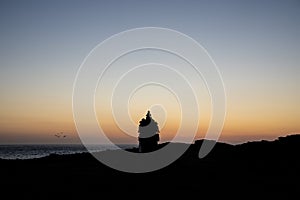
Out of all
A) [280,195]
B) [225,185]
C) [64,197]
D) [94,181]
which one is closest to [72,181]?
[94,181]

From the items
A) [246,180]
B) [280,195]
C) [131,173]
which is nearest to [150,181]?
[131,173]

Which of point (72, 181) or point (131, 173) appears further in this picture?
point (131, 173)

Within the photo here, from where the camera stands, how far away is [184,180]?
79.0 ft

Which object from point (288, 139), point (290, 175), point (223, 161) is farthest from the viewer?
point (288, 139)

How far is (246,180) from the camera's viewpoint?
22562mm

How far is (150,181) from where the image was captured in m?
24.0

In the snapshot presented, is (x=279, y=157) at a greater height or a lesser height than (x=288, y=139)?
lesser


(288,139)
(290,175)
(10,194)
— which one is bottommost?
(10,194)

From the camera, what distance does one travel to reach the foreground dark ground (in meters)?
20.1

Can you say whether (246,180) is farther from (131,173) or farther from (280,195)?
(131,173)

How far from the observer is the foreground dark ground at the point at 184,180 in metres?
20.1

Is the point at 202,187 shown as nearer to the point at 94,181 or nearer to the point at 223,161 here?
the point at 94,181

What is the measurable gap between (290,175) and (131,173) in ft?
40.0

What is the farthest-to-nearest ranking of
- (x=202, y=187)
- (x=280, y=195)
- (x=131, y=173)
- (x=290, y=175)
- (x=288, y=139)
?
(x=288, y=139)
(x=131, y=173)
(x=290, y=175)
(x=202, y=187)
(x=280, y=195)
